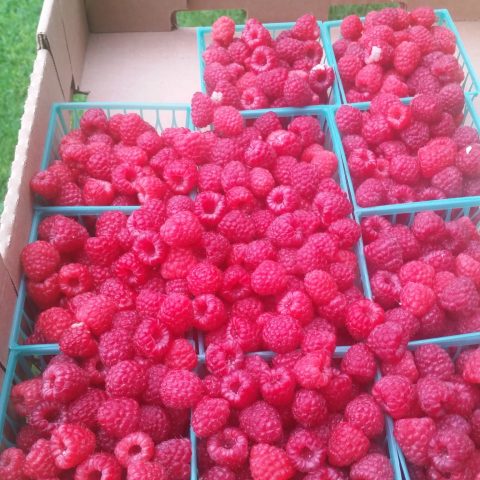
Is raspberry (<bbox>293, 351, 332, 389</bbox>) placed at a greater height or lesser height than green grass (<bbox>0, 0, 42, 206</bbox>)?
lesser

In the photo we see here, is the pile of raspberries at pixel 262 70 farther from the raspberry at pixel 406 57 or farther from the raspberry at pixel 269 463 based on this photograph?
the raspberry at pixel 269 463

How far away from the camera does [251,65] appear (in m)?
1.84

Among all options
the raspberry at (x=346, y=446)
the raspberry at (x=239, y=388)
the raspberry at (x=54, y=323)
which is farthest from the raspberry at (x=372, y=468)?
the raspberry at (x=54, y=323)

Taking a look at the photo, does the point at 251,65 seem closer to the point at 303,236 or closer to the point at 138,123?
the point at 138,123

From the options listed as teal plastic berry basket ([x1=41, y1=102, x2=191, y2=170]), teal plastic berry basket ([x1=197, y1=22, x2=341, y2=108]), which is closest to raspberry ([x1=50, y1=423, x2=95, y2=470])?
teal plastic berry basket ([x1=41, y1=102, x2=191, y2=170])

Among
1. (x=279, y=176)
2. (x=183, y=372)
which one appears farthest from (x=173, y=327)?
(x=279, y=176)

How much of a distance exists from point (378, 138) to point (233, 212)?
520mm

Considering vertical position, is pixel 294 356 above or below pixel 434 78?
below

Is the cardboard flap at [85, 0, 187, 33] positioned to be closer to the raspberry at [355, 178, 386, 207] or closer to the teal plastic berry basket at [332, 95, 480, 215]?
the teal plastic berry basket at [332, 95, 480, 215]

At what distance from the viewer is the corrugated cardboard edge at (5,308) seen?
4.22 ft

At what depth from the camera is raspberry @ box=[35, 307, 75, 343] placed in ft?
4.31

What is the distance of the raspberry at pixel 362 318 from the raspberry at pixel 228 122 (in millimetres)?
630

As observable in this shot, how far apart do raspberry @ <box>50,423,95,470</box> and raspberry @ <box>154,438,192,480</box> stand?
0.45 ft

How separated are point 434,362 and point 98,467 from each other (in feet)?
2.40
